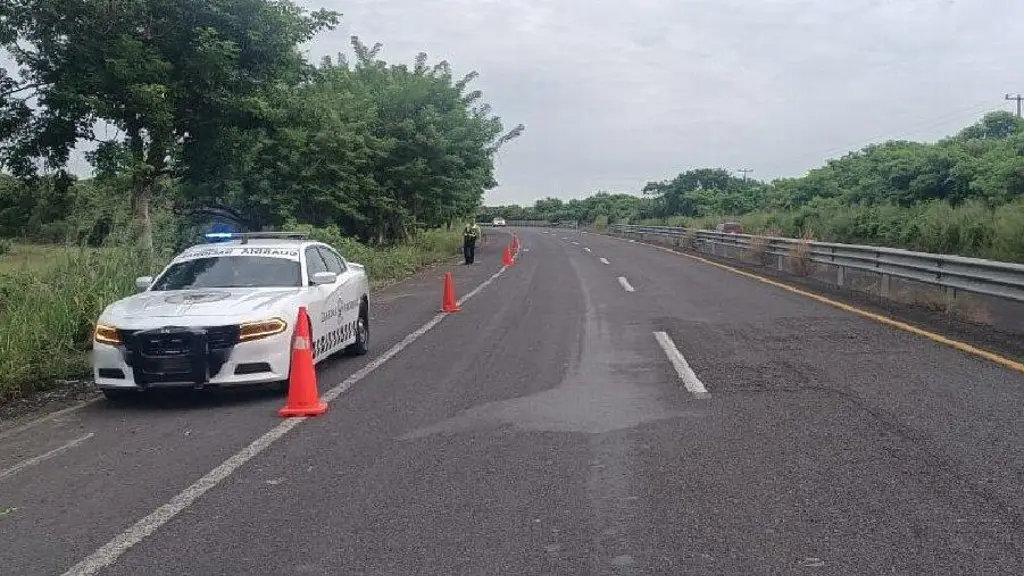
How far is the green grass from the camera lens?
904cm

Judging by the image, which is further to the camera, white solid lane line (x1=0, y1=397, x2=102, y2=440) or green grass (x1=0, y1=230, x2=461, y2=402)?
green grass (x1=0, y1=230, x2=461, y2=402)

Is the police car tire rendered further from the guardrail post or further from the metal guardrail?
the guardrail post

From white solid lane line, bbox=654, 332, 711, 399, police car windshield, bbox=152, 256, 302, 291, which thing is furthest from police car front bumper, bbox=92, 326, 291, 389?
white solid lane line, bbox=654, 332, 711, 399

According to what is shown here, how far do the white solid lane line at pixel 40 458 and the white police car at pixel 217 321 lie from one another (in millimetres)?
874

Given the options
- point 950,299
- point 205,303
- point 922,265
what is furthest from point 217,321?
point 922,265

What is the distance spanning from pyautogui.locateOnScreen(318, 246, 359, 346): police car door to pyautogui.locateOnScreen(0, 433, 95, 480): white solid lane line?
336cm

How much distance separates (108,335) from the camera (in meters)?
7.84

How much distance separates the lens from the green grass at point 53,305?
9.04m

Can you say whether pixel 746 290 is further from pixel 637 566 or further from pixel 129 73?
pixel 637 566

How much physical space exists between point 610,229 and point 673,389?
6483 centimetres

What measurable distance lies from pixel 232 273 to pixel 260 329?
179 cm

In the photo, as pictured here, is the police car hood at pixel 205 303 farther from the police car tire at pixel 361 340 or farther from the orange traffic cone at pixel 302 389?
the police car tire at pixel 361 340

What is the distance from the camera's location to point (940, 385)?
8062 millimetres

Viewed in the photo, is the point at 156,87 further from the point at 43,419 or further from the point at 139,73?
the point at 43,419
